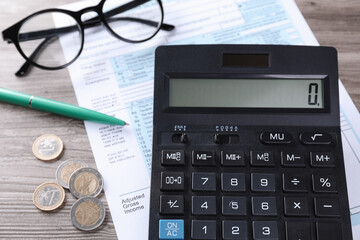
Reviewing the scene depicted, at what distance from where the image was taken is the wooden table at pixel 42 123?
50 centimetres

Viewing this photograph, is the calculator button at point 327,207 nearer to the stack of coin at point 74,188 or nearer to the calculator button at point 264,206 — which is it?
the calculator button at point 264,206

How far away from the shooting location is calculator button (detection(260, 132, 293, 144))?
458mm

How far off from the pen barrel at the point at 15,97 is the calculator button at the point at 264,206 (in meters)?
0.29

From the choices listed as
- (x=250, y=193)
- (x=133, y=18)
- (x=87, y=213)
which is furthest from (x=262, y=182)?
(x=133, y=18)

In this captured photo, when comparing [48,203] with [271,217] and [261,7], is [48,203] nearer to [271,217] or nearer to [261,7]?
[271,217]

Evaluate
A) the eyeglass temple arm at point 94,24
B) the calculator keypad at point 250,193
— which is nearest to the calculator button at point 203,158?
the calculator keypad at point 250,193

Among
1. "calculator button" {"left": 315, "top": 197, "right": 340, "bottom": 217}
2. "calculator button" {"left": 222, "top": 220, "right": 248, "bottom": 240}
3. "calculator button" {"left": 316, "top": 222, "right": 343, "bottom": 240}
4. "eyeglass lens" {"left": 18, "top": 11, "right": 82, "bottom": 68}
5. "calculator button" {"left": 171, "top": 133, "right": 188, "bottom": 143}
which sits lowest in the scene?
"calculator button" {"left": 316, "top": 222, "right": 343, "bottom": 240}

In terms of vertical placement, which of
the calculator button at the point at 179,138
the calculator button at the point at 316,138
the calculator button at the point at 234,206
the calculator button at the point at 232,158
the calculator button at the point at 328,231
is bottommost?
the calculator button at the point at 328,231

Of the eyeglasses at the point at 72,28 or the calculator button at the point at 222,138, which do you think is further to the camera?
the eyeglasses at the point at 72,28

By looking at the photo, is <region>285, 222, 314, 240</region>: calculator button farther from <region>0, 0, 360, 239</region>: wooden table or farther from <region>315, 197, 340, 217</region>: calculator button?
<region>0, 0, 360, 239</region>: wooden table

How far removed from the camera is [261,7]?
Result: 61cm

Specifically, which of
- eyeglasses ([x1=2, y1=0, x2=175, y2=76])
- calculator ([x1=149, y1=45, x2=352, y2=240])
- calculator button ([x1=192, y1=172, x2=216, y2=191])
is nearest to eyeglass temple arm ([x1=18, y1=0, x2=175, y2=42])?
eyeglasses ([x1=2, y1=0, x2=175, y2=76])

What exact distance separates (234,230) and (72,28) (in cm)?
34

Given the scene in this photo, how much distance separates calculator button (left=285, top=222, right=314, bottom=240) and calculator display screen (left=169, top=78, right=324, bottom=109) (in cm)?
12
